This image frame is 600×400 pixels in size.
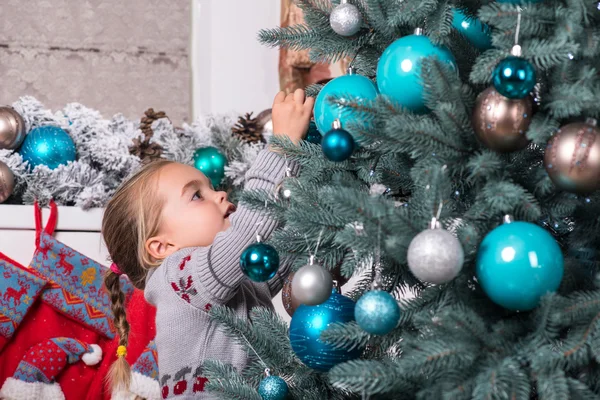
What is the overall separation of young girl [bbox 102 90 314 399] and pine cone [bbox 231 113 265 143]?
457 mm

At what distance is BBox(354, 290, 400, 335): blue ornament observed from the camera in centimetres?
64

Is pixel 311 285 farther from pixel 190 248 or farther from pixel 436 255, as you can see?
pixel 190 248

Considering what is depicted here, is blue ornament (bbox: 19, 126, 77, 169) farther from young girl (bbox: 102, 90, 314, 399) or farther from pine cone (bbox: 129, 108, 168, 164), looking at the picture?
young girl (bbox: 102, 90, 314, 399)

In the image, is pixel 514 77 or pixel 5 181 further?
pixel 5 181

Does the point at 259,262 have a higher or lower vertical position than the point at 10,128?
higher

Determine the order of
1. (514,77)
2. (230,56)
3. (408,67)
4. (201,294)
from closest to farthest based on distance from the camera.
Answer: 1. (514,77)
2. (408,67)
3. (201,294)
4. (230,56)

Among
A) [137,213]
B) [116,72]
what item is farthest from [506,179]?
[116,72]

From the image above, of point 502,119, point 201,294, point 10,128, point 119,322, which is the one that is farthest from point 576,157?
point 10,128

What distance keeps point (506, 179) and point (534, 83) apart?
0.34ft

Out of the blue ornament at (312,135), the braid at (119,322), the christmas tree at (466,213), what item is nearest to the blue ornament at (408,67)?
the christmas tree at (466,213)

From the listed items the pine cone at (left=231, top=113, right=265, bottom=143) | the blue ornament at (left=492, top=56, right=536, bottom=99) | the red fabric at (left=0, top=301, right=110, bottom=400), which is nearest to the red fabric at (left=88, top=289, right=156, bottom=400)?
the red fabric at (left=0, top=301, right=110, bottom=400)

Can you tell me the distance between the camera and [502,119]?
2.06ft

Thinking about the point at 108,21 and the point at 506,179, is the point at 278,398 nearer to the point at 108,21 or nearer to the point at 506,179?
the point at 506,179

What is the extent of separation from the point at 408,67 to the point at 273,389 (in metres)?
0.37
